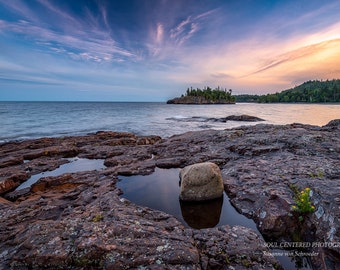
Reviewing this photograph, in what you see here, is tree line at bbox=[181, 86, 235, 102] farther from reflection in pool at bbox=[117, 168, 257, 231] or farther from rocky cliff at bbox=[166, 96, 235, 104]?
reflection in pool at bbox=[117, 168, 257, 231]

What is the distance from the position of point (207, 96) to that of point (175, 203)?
17465 cm

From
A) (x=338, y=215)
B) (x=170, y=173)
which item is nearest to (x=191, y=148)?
(x=170, y=173)

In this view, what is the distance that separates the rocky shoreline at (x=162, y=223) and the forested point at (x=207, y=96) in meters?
170

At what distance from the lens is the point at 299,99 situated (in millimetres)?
166625

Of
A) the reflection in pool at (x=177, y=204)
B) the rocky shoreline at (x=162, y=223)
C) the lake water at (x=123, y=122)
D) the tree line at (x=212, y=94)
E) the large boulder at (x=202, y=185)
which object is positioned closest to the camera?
the rocky shoreline at (x=162, y=223)

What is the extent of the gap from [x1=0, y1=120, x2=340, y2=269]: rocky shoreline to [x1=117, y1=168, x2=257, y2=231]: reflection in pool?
375mm

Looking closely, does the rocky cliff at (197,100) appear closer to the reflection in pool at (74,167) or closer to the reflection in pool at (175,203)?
the reflection in pool at (74,167)

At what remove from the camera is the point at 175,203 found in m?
6.89

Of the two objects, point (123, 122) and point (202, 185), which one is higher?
point (202, 185)

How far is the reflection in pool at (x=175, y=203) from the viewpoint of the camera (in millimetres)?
5727

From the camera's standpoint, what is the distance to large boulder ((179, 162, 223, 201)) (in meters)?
6.90

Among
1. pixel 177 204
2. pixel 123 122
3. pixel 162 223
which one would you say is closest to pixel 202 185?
pixel 177 204

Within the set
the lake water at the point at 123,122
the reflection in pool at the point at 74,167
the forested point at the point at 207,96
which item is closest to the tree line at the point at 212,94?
the forested point at the point at 207,96

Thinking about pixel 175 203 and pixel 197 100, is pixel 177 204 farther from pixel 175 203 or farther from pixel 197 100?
pixel 197 100
